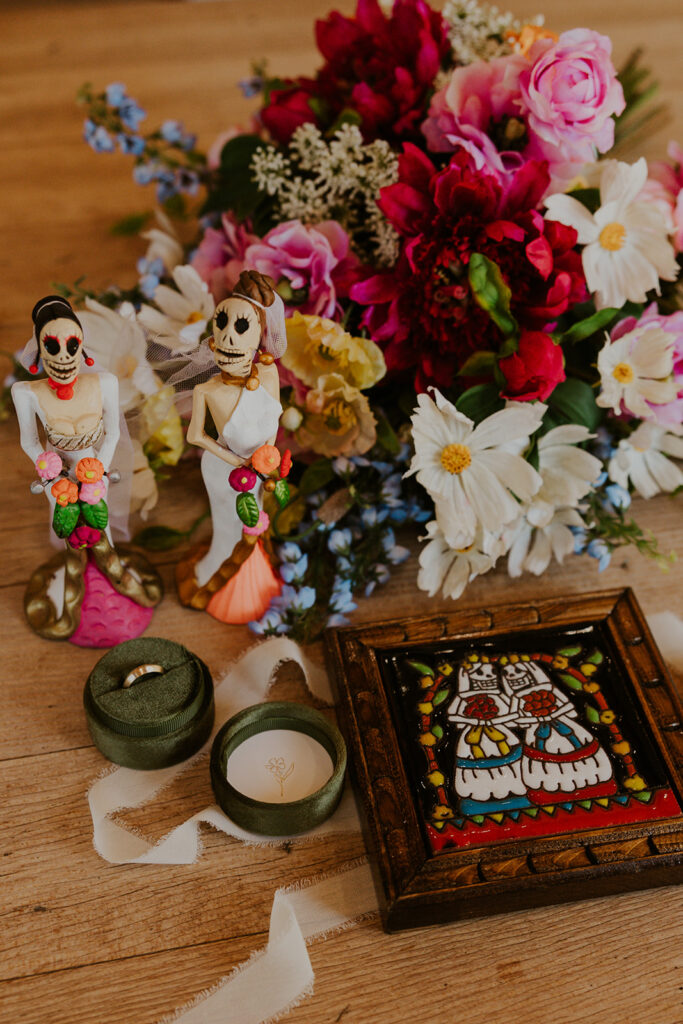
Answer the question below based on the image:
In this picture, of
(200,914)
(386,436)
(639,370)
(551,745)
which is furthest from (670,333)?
(200,914)

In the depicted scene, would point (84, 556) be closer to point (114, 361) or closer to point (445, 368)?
point (114, 361)

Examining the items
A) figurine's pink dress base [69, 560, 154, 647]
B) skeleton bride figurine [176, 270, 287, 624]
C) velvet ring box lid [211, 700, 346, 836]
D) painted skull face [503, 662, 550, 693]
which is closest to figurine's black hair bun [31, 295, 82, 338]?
skeleton bride figurine [176, 270, 287, 624]

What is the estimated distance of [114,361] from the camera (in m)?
0.81

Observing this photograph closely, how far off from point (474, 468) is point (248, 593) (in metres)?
0.22

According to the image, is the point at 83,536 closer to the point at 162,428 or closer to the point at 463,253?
the point at 162,428

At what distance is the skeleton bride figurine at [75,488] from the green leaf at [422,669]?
0.23 metres

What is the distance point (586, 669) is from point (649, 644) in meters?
0.06

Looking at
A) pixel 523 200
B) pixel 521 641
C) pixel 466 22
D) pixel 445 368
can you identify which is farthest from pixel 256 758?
pixel 466 22

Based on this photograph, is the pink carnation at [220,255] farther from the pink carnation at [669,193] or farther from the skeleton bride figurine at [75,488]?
the pink carnation at [669,193]

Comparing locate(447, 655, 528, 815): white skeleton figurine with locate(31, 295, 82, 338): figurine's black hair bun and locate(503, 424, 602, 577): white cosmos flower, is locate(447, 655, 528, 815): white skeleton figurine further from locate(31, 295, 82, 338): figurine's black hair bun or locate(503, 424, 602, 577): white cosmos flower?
locate(31, 295, 82, 338): figurine's black hair bun

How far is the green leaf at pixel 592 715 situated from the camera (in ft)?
2.32

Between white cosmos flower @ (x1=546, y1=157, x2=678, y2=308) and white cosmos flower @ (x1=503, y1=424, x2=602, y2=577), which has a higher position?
white cosmos flower @ (x1=546, y1=157, x2=678, y2=308)

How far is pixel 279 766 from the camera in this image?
0.69m

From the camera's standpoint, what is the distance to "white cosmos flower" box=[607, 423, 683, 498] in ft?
2.71
